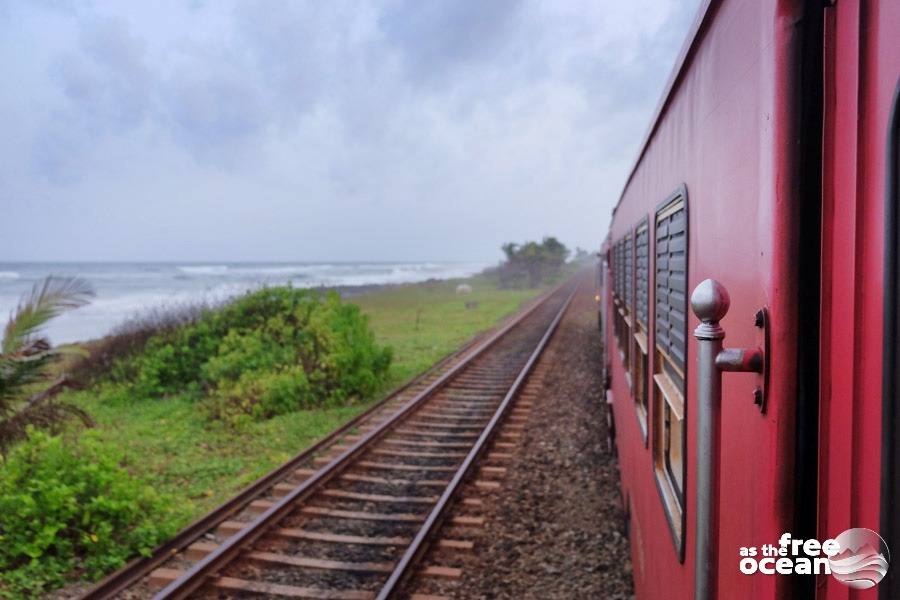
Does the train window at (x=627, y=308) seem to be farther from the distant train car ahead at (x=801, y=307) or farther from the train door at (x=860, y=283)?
the train door at (x=860, y=283)

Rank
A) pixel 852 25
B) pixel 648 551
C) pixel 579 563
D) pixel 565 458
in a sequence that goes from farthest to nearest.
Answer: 1. pixel 565 458
2. pixel 579 563
3. pixel 648 551
4. pixel 852 25

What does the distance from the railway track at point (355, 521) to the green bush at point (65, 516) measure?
22.7 inches

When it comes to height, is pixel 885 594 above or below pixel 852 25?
below

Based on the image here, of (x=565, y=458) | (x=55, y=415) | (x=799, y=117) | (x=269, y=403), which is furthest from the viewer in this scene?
(x=269, y=403)

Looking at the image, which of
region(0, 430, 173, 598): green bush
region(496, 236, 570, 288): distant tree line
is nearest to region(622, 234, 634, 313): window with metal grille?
region(0, 430, 173, 598): green bush

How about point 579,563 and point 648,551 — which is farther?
point 579,563

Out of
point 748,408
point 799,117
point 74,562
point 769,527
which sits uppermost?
point 799,117

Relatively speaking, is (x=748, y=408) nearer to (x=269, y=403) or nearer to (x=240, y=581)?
(x=240, y=581)

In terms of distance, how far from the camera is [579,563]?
5.25 meters

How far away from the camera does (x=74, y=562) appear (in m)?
5.27

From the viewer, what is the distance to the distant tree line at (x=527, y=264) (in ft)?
183

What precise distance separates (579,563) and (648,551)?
2.16 meters

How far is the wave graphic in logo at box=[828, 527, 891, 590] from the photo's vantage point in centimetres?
88

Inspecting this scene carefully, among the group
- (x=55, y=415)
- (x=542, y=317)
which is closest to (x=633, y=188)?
(x=55, y=415)
